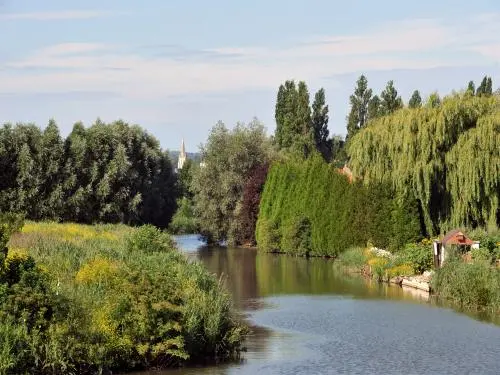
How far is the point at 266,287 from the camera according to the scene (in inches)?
1455

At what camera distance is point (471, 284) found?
3059cm

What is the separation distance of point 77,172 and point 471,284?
102ft

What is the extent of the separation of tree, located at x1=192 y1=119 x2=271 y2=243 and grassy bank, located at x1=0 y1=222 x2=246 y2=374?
3888cm

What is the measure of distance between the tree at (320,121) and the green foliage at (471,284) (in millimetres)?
52827

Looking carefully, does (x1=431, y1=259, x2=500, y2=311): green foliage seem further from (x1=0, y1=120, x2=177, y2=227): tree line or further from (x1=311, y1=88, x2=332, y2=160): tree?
(x1=311, y1=88, x2=332, y2=160): tree

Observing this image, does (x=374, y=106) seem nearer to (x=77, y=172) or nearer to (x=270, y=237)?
(x=270, y=237)

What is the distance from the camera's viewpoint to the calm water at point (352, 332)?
69.5 ft

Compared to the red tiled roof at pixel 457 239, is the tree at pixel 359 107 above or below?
above

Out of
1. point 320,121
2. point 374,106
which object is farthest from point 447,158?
point 320,121

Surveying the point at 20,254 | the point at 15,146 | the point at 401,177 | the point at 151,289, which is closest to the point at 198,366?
the point at 151,289

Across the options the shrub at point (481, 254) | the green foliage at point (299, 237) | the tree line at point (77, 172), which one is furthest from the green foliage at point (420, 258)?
the tree line at point (77, 172)

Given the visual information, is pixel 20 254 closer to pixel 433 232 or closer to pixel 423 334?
pixel 423 334

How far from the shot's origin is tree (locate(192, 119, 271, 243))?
62.5 metres

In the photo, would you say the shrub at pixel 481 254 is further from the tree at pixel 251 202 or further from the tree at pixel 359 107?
the tree at pixel 359 107
